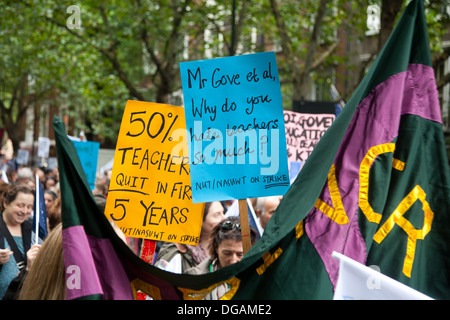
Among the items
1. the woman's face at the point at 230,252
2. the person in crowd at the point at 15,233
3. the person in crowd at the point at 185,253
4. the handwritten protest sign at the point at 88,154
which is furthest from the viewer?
the handwritten protest sign at the point at 88,154

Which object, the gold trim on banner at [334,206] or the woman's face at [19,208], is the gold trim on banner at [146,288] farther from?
the woman's face at [19,208]

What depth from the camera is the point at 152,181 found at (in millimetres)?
3600

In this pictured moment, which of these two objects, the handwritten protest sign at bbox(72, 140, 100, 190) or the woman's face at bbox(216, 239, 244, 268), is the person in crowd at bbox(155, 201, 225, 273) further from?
the handwritten protest sign at bbox(72, 140, 100, 190)

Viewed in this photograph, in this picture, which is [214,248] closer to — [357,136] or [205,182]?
[205,182]

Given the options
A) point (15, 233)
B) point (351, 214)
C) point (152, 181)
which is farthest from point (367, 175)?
point (15, 233)

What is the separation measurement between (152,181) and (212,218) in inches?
47.7

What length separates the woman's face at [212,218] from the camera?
15.3ft

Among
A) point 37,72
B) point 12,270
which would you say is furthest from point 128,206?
point 37,72

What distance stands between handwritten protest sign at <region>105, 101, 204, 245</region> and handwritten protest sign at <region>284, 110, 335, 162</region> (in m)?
3.53

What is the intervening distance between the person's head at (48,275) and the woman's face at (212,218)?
2.21 metres

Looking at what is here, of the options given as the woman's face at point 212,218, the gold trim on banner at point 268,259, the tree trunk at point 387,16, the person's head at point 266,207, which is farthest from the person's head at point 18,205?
the tree trunk at point 387,16

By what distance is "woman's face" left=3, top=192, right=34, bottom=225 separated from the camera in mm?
4805
